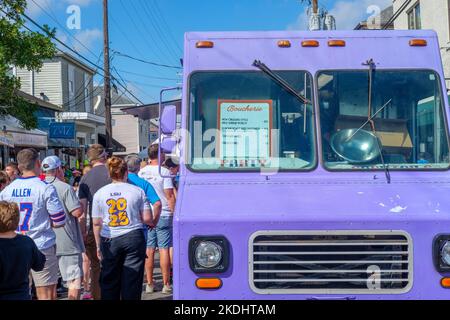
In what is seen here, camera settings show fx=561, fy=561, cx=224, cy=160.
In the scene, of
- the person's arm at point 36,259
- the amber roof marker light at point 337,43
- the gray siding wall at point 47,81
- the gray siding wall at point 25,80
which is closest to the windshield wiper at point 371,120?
the amber roof marker light at point 337,43

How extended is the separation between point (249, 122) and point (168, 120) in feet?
2.80

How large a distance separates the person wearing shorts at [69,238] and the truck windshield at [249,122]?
172 centimetres

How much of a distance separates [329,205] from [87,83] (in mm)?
37147

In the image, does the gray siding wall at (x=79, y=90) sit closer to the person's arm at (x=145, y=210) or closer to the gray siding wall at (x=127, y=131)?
the gray siding wall at (x=127, y=131)

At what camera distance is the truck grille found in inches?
151

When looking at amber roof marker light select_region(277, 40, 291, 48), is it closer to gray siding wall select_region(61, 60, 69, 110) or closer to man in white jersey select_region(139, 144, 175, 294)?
man in white jersey select_region(139, 144, 175, 294)

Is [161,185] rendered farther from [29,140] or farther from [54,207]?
[29,140]

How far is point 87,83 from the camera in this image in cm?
3919

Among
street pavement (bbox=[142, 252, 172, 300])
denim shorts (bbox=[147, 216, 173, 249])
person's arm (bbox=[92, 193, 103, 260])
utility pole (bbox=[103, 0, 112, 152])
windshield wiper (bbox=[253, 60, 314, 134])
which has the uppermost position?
utility pole (bbox=[103, 0, 112, 152])

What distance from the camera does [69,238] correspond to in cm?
587

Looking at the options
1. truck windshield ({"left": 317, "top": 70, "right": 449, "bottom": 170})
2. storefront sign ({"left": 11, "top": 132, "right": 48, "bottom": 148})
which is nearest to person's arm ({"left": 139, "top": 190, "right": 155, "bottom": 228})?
truck windshield ({"left": 317, "top": 70, "right": 449, "bottom": 170})

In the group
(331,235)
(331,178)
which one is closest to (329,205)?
(331,235)
